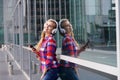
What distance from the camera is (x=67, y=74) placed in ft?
14.6

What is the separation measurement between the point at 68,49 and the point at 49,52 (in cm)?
A: 48

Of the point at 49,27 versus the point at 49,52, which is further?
the point at 49,27

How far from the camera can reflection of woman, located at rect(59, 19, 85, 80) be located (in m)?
4.14

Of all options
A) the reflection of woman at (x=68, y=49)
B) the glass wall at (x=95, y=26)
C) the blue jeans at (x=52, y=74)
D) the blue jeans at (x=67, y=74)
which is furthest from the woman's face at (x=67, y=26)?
the blue jeans at (x=52, y=74)

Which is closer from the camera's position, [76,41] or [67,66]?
[76,41]

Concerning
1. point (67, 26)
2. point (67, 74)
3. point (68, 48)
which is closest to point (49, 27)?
point (67, 26)

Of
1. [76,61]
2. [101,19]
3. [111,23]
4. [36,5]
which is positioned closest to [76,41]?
[76,61]

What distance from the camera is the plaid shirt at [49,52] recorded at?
4.77m

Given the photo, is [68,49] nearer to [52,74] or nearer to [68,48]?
[68,48]

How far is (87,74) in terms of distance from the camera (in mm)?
3588

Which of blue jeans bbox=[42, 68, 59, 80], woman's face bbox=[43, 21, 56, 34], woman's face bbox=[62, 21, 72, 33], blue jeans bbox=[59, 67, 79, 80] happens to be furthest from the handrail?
woman's face bbox=[43, 21, 56, 34]

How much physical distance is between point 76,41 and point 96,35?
97cm

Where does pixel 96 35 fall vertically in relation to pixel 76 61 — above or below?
above

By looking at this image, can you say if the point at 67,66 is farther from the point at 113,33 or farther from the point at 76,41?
the point at 113,33
